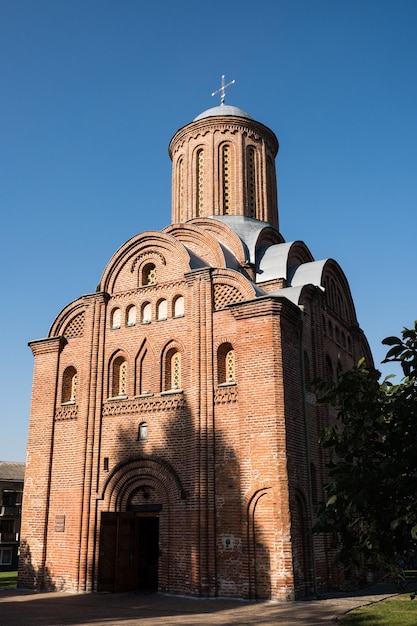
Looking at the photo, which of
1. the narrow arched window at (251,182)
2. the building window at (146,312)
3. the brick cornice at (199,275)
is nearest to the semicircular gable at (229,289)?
the brick cornice at (199,275)

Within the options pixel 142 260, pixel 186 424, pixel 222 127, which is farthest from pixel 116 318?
pixel 222 127

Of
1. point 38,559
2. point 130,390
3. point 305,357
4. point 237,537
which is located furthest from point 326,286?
point 38,559

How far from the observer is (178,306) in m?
15.3

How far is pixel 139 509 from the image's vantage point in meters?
14.0

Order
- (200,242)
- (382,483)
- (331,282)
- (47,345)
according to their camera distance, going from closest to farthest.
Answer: (382,483), (47,345), (200,242), (331,282)

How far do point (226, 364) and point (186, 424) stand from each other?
170 centimetres

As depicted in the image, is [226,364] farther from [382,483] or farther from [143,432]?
[382,483]

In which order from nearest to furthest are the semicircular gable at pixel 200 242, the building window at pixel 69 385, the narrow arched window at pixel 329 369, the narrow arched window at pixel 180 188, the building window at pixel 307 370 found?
the building window at pixel 307 370
the building window at pixel 69 385
the narrow arched window at pixel 329 369
the semicircular gable at pixel 200 242
the narrow arched window at pixel 180 188

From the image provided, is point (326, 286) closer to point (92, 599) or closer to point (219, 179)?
point (219, 179)

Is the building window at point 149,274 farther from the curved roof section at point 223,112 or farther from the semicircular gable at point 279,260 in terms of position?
the curved roof section at point 223,112

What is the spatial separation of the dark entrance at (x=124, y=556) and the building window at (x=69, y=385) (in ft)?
12.3

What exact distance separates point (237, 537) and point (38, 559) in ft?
17.9

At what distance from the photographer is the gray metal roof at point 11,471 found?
3738 centimetres

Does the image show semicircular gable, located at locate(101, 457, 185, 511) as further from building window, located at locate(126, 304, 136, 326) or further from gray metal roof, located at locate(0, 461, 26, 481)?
gray metal roof, located at locate(0, 461, 26, 481)
